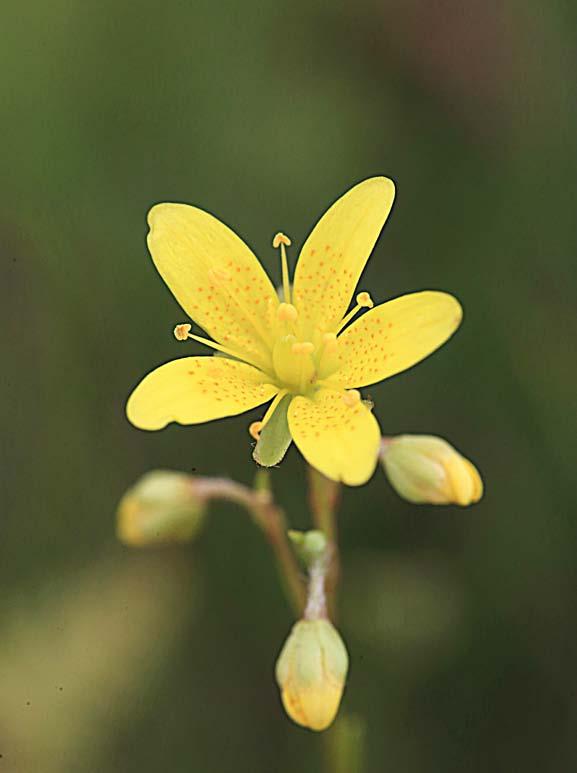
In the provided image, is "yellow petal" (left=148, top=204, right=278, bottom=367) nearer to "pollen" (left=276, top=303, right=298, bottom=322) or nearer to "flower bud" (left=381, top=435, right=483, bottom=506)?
"pollen" (left=276, top=303, right=298, bottom=322)

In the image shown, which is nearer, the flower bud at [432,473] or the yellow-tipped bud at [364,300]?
the flower bud at [432,473]

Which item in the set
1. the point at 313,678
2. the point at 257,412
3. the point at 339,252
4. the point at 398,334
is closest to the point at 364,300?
the point at 339,252

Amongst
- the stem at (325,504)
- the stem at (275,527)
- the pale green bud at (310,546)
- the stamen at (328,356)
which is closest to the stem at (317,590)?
the pale green bud at (310,546)

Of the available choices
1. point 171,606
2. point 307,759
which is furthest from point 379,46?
point 307,759

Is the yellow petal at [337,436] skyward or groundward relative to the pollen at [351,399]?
groundward

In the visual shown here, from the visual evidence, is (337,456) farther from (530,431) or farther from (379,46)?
(379,46)

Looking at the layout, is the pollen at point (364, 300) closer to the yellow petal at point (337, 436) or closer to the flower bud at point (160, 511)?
the yellow petal at point (337, 436)

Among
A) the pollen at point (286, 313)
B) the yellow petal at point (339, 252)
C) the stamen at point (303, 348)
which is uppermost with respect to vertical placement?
the yellow petal at point (339, 252)

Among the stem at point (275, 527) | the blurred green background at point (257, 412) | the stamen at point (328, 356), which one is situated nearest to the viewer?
the stamen at point (328, 356)

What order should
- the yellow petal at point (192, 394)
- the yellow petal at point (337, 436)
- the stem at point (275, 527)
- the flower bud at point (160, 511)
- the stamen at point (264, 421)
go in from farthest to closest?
the flower bud at point (160, 511)
the stem at point (275, 527)
the stamen at point (264, 421)
the yellow petal at point (192, 394)
the yellow petal at point (337, 436)
